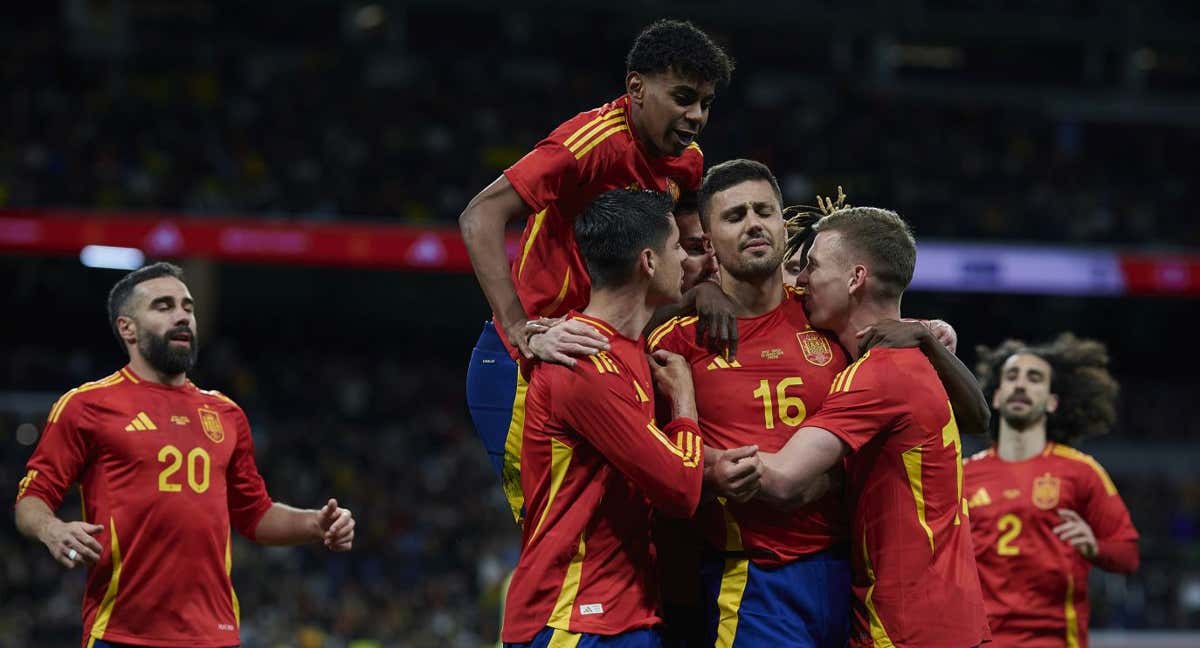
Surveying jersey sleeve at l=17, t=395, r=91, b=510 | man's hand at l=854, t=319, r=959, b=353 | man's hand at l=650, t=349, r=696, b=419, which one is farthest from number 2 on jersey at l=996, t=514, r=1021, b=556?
jersey sleeve at l=17, t=395, r=91, b=510

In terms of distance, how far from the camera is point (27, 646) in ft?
46.4

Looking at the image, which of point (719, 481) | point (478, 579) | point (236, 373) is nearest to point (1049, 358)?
point (719, 481)

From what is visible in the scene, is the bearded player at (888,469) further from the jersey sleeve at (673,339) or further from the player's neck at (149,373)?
the player's neck at (149,373)

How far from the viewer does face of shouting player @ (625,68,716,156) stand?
4922 millimetres

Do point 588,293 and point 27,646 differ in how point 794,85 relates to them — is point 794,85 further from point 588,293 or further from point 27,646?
point 588,293

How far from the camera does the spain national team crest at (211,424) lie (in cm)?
609

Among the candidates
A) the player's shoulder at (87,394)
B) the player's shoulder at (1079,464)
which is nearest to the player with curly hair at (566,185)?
the player's shoulder at (87,394)

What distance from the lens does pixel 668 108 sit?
16.2ft

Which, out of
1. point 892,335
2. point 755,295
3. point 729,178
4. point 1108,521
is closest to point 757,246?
point 755,295

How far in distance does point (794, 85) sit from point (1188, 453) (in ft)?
32.7

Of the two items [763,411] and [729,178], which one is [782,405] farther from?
[729,178]

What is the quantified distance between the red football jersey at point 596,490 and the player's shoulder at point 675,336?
1.00ft

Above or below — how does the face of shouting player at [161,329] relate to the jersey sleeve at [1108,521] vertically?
above

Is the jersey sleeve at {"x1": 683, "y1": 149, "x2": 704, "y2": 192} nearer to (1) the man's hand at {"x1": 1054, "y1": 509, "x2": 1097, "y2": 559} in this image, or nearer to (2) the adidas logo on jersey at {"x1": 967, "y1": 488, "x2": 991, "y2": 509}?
(2) the adidas logo on jersey at {"x1": 967, "y1": 488, "x2": 991, "y2": 509}
